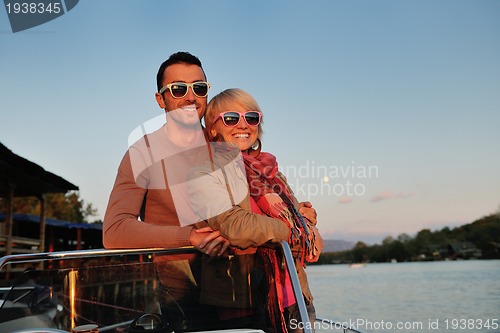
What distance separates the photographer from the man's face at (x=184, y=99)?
2812mm

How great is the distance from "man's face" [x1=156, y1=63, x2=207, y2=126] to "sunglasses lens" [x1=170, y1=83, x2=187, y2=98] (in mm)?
23

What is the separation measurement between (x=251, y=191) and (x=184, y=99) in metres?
0.82

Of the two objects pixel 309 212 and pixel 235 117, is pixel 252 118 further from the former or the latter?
pixel 309 212

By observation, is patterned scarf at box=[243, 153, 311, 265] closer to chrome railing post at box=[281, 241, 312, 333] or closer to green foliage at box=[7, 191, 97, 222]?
chrome railing post at box=[281, 241, 312, 333]

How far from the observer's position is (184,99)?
2844 mm

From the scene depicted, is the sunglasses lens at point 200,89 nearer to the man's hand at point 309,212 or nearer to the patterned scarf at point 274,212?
the patterned scarf at point 274,212

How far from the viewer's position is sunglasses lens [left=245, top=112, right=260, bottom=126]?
105 inches

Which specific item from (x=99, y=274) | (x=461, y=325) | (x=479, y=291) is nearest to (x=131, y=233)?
(x=99, y=274)

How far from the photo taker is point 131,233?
7.35 feet

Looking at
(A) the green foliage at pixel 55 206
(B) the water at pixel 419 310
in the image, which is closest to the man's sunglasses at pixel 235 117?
(B) the water at pixel 419 310

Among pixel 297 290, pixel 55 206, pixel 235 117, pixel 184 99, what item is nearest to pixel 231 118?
pixel 235 117

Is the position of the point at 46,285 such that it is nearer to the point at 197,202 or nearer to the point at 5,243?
the point at 197,202

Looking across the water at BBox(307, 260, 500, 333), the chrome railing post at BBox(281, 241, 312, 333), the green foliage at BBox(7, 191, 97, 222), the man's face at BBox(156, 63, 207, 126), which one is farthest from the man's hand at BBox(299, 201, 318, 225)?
the green foliage at BBox(7, 191, 97, 222)

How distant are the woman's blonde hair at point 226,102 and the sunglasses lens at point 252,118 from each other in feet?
0.13
